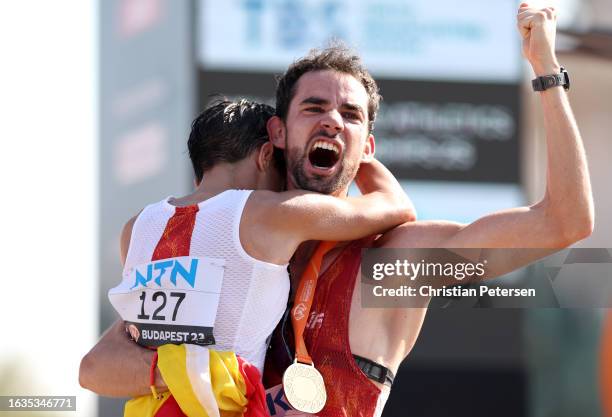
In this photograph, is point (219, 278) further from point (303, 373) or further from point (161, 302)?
point (303, 373)

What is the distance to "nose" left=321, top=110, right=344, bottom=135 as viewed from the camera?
15.9 feet

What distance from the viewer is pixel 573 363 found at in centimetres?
1375

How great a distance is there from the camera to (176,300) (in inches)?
176

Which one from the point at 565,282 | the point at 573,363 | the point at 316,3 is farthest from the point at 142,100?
the point at 565,282

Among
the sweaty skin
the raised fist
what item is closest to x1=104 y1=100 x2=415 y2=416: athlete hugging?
the sweaty skin

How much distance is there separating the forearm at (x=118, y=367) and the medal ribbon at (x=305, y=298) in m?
0.50

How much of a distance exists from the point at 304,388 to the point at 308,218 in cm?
59

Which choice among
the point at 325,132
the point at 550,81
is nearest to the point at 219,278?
the point at 325,132

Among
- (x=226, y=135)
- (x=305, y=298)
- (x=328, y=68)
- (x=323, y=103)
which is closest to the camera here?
(x=305, y=298)

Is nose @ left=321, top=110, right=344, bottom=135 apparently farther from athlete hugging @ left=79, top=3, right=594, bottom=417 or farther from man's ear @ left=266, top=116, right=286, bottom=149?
man's ear @ left=266, top=116, right=286, bottom=149

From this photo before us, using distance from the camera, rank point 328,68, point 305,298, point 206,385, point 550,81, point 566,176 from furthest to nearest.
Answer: point 328,68, point 305,298, point 550,81, point 566,176, point 206,385

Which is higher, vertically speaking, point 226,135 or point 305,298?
point 226,135

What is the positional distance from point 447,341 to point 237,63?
138 inches

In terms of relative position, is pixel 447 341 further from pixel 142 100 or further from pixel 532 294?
pixel 532 294
